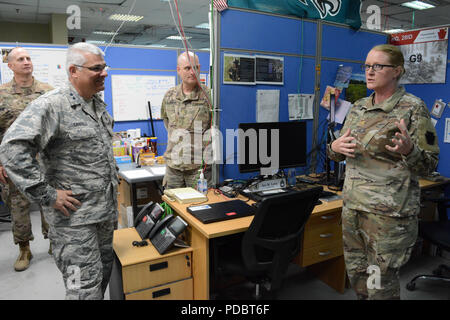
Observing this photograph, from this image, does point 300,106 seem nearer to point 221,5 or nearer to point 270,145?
point 270,145

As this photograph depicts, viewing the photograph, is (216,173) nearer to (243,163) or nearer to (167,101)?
(243,163)

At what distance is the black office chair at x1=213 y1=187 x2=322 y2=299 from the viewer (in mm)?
1609

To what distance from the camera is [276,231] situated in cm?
172


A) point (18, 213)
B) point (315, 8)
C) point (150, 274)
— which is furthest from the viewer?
point (18, 213)

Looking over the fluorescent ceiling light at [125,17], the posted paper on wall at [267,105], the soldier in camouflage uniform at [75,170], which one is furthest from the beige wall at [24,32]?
the soldier in camouflage uniform at [75,170]

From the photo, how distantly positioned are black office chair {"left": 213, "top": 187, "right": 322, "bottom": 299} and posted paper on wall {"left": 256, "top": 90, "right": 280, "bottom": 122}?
3.15ft

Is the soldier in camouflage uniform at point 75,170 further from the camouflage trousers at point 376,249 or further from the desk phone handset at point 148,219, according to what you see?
the camouflage trousers at point 376,249

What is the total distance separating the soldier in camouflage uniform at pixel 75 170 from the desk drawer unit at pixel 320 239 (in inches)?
47.7

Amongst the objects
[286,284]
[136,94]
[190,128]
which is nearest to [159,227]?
[190,128]

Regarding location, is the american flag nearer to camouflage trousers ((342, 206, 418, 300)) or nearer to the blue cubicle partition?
the blue cubicle partition

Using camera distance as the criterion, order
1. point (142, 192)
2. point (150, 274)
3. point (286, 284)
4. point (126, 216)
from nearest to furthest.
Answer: point (150, 274), point (286, 284), point (126, 216), point (142, 192)

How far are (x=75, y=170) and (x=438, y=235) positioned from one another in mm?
2393

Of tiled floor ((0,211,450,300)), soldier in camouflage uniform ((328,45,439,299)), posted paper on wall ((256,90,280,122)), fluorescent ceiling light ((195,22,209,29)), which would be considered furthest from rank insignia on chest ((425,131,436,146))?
fluorescent ceiling light ((195,22,209,29))
